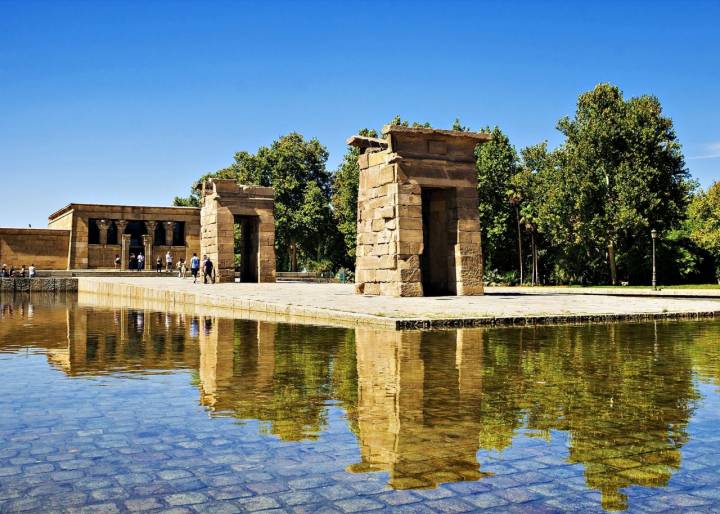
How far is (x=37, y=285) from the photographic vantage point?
38844 mm

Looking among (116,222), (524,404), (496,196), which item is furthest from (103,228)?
(524,404)

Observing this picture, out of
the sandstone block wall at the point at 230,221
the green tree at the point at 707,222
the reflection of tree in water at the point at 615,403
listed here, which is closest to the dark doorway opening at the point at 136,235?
the sandstone block wall at the point at 230,221

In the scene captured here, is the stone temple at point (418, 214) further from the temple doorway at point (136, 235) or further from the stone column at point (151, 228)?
the temple doorway at point (136, 235)

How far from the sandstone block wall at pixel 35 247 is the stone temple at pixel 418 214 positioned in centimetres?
3598

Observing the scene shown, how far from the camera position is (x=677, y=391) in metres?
6.67

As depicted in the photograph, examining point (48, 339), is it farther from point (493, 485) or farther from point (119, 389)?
point (493, 485)

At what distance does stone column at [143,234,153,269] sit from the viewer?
172 feet

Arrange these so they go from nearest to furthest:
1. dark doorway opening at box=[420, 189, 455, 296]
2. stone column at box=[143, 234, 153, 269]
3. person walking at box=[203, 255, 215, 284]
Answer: dark doorway opening at box=[420, 189, 455, 296] → person walking at box=[203, 255, 215, 284] → stone column at box=[143, 234, 153, 269]

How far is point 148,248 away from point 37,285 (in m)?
14.0

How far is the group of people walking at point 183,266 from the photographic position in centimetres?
3191

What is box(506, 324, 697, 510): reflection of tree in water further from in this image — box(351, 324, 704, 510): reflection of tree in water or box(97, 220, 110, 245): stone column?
box(97, 220, 110, 245): stone column

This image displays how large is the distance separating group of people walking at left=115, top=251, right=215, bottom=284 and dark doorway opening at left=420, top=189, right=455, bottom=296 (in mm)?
11882

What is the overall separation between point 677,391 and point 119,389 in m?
5.21

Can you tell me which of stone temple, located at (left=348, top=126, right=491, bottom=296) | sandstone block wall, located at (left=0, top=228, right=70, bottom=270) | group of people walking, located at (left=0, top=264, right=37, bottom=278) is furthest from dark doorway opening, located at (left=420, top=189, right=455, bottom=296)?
sandstone block wall, located at (left=0, top=228, right=70, bottom=270)
